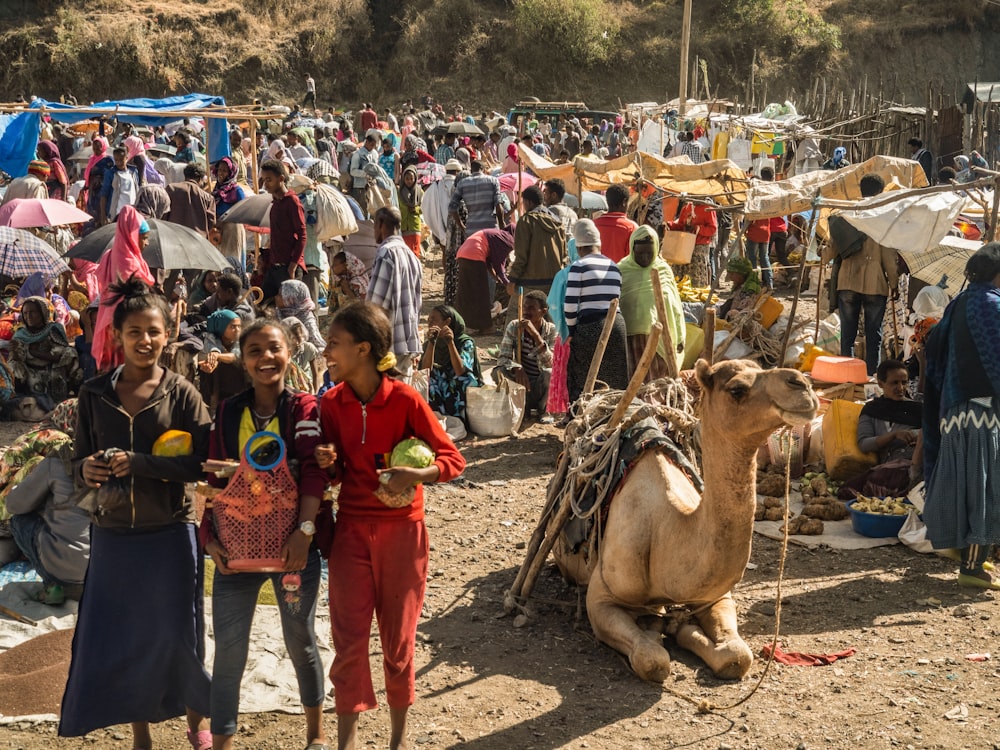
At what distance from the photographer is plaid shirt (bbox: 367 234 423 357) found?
29.0ft


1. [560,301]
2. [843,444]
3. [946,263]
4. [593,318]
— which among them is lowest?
[843,444]

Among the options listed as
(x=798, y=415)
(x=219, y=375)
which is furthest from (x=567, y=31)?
(x=798, y=415)

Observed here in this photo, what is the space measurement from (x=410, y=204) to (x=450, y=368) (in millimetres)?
5710

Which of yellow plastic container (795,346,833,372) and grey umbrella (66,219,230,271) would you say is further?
yellow plastic container (795,346,833,372)

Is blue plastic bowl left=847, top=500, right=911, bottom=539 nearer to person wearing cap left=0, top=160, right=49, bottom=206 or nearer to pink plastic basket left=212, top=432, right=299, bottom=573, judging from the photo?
pink plastic basket left=212, top=432, right=299, bottom=573

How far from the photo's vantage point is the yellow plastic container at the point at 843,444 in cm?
801

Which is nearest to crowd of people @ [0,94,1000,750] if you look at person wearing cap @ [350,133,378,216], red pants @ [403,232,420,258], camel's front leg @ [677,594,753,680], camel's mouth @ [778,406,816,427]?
camel's mouth @ [778,406,816,427]

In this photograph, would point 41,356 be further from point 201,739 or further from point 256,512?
point 256,512

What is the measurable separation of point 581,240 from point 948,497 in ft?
11.5

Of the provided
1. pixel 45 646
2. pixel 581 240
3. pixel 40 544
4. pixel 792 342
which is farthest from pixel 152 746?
pixel 792 342

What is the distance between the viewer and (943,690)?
5.09m

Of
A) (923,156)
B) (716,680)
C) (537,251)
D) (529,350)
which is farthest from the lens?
(923,156)

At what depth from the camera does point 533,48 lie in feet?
155

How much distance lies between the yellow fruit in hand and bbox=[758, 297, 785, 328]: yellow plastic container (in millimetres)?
7354
